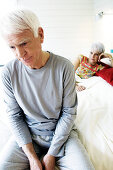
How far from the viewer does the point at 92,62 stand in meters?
1.85

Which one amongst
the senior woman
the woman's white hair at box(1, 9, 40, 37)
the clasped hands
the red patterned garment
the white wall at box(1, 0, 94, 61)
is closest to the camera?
the woman's white hair at box(1, 9, 40, 37)

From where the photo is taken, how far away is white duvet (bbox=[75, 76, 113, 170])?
2.18 ft

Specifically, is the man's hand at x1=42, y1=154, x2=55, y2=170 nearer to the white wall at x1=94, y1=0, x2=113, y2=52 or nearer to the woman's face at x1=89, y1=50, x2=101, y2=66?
the woman's face at x1=89, y1=50, x2=101, y2=66

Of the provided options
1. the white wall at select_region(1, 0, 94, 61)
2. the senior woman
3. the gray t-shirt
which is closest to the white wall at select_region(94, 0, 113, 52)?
the white wall at select_region(1, 0, 94, 61)

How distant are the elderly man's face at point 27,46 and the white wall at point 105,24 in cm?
180

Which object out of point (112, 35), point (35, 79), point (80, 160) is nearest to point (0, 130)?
point (35, 79)

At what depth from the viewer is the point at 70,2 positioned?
253cm

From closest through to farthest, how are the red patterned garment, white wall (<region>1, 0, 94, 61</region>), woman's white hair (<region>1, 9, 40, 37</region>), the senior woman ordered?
woman's white hair (<region>1, 9, 40, 37</region>) < the senior woman < the red patterned garment < white wall (<region>1, 0, 94, 61</region>)

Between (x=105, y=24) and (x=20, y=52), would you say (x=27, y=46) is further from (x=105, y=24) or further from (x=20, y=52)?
(x=105, y=24)

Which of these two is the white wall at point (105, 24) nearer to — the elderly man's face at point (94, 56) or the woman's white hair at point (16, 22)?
the elderly man's face at point (94, 56)

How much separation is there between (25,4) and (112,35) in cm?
186

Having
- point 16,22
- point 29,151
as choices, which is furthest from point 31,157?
point 16,22

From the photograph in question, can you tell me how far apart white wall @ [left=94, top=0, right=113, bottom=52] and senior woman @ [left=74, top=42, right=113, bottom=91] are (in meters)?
0.41

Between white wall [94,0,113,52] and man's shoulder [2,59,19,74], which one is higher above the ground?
white wall [94,0,113,52]
